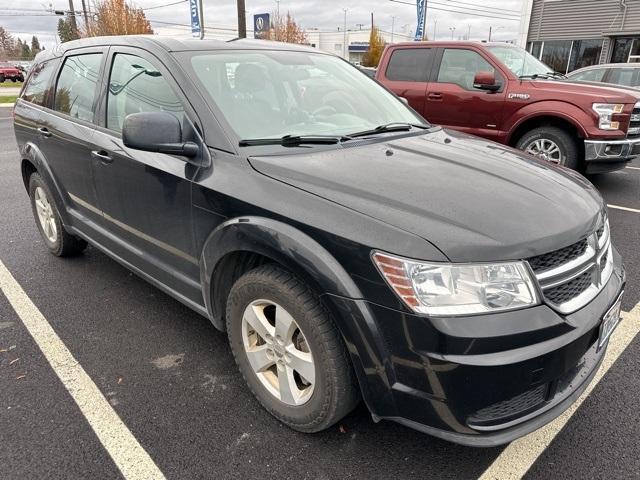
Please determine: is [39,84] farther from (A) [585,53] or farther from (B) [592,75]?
(A) [585,53]

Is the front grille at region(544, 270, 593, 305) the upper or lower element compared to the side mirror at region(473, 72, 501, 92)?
lower

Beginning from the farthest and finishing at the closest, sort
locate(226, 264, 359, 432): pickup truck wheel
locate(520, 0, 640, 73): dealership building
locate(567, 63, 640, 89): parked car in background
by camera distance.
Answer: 1. locate(520, 0, 640, 73): dealership building
2. locate(567, 63, 640, 89): parked car in background
3. locate(226, 264, 359, 432): pickup truck wheel

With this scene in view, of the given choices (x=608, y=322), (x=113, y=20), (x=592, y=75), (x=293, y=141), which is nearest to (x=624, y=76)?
(x=592, y=75)

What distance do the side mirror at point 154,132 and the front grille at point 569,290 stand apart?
5.68 ft

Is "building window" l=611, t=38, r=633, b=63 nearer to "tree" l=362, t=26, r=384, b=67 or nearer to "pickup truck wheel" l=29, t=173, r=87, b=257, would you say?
"pickup truck wheel" l=29, t=173, r=87, b=257

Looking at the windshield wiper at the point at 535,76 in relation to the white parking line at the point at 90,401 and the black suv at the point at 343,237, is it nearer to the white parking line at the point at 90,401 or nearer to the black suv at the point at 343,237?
the black suv at the point at 343,237

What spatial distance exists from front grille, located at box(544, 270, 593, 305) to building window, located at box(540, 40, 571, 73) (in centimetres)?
2452

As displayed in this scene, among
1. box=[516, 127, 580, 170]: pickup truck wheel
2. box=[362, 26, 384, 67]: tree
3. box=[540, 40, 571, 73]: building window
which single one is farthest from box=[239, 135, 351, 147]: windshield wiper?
box=[362, 26, 384, 67]: tree

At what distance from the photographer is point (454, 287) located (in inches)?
66.6

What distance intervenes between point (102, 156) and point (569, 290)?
8.83 feet

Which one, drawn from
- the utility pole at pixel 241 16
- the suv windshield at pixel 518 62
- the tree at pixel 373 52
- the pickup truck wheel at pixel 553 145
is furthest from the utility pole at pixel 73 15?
the pickup truck wheel at pixel 553 145

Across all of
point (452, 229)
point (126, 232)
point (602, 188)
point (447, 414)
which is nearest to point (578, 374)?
point (447, 414)

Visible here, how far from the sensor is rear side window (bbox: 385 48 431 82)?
287 inches

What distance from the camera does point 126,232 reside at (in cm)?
306
